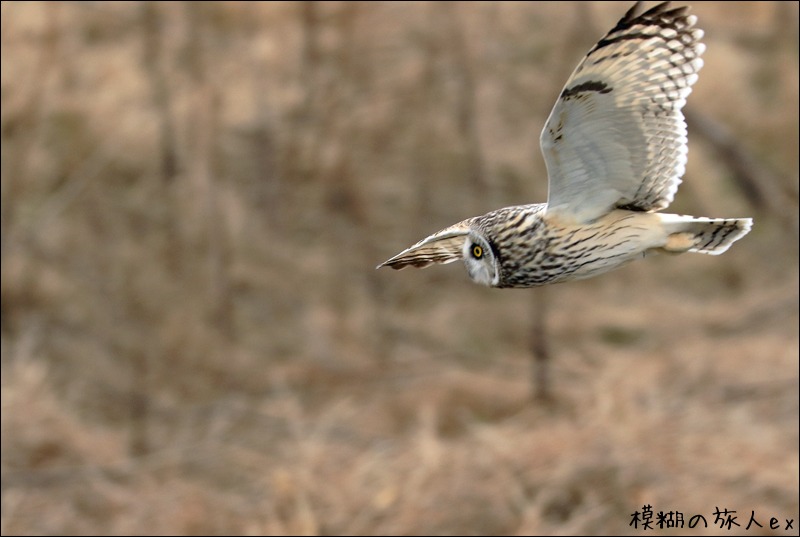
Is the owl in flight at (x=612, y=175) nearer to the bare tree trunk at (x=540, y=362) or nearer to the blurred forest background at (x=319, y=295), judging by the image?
the blurred forest background at (x=319, y=295)

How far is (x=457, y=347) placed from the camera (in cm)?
798

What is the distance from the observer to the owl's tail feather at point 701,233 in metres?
2.17

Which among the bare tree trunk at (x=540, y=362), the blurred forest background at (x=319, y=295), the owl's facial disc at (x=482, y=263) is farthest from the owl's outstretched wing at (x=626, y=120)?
the bare tree trunk at (x=540, y=362)

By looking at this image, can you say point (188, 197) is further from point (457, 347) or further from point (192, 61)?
point (457, 347)

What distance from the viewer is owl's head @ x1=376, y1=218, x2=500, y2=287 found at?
2.15m

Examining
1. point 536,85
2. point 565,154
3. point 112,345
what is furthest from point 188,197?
point 565,154

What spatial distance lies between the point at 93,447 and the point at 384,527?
206 cm

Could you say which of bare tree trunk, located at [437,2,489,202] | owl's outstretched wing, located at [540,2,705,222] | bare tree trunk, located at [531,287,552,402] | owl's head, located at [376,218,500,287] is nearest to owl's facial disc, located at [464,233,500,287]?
owl's head, located at [376,218,500,287]

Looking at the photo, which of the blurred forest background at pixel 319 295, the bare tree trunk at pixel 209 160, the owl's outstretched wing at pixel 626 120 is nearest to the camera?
the owl's outstretched wing at pixel 626 120

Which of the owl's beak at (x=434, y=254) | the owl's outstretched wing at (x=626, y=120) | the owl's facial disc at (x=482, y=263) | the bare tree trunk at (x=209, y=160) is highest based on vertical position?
the bare tree trunk at (x=209, y=160)

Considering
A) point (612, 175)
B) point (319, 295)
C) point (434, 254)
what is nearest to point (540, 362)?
point (319, 295)

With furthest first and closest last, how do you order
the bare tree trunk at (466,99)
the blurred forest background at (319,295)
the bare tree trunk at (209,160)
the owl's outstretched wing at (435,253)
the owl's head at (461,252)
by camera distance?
the bare tree trunk at (466,99), the bare tree trunk at (209,160), the blurred forest background at (319,295), the owl's outstretched wing at (435,253), the owl's head at (461,252)

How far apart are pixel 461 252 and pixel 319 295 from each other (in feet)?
18.0

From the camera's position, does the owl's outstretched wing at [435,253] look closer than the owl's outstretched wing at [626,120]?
No
